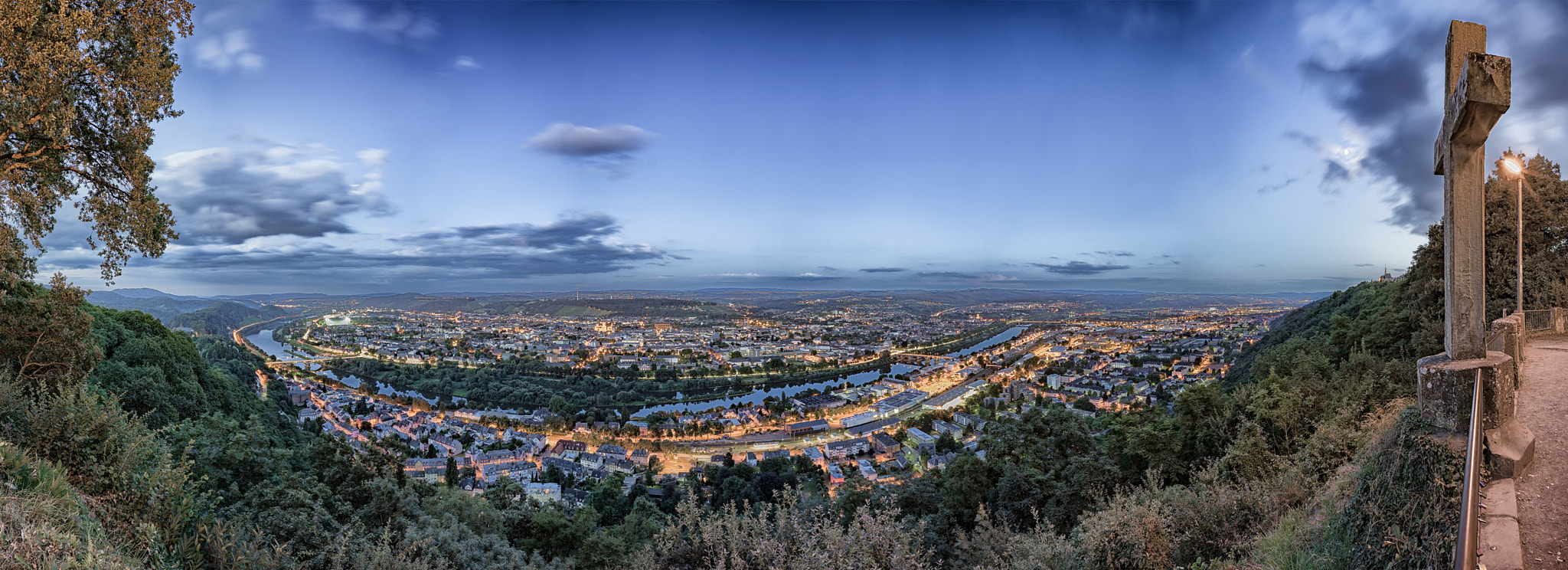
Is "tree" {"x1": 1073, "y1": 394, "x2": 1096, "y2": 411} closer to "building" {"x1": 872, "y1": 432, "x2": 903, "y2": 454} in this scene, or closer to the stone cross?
"building" {"x1": 872, "y1": 432, "x2": 903, "y2": 454}

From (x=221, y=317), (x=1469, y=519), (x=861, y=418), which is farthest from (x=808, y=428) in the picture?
(x=221, y=317)

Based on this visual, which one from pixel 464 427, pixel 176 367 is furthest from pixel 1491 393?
pixel 464 427

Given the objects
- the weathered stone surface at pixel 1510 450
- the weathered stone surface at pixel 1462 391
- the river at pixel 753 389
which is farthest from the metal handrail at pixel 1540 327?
the river at pixel 753 389

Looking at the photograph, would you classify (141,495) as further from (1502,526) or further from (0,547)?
(1502,526)

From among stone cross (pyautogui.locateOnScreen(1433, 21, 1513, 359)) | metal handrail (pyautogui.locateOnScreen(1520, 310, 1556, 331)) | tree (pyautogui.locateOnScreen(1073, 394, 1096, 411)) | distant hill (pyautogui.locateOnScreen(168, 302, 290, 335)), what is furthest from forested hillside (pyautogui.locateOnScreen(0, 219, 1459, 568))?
distant hill (pyautogui.locateOnScreen(168, 302, 290, 335))

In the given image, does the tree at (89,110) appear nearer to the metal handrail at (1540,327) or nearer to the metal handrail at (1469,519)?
the metal handrail at (1469,519)

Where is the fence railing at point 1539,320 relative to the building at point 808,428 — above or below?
above
